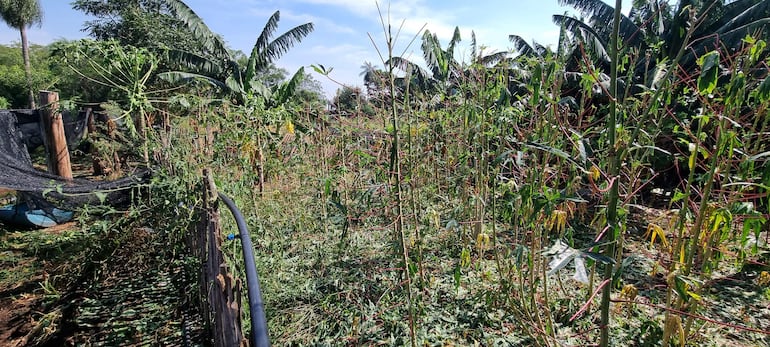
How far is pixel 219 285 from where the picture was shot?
152cm

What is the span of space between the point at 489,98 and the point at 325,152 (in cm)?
223

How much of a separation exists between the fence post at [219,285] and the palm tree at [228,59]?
21.1 feet

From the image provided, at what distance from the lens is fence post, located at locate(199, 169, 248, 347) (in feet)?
4.57

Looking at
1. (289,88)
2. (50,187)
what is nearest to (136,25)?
(289,88)

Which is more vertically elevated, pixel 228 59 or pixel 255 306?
pixel 228 59

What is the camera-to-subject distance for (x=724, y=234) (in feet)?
4.45

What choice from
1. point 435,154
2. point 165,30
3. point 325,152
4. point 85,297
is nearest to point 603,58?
point 435,154

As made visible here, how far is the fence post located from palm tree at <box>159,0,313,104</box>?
643 centimetres

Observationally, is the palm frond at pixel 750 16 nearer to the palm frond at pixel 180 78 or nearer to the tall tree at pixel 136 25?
the palm frond at pixel 180 78

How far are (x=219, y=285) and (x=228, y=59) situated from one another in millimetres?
10292

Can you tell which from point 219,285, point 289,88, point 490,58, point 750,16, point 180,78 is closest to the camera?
point 219,285

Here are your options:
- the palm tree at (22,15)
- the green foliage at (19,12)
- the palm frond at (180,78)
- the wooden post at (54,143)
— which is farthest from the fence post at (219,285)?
the green foliage at (19,12)

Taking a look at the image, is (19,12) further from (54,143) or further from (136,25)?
(54,143)

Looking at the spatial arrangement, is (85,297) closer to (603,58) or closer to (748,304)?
(748,304)
